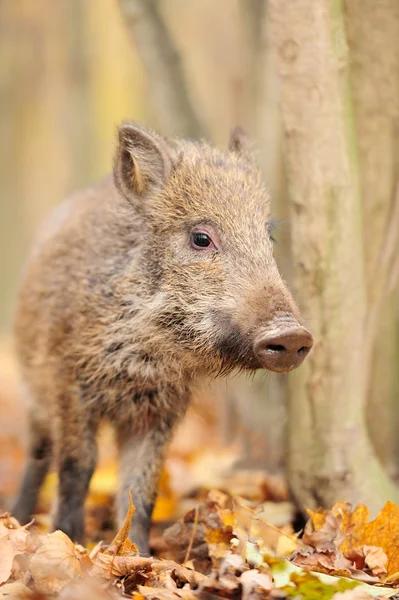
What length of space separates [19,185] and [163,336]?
20.8 metres

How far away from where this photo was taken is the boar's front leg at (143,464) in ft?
16.3

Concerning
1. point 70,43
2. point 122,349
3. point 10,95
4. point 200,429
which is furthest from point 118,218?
point 10,95

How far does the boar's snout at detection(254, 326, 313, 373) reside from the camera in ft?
12.5

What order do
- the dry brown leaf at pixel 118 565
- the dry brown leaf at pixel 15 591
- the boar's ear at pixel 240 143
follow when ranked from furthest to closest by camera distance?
the boar's ear at pixel 240 143 < the dry brown leaf at pixel 118 565 < the dry brown leaf at pixel 15 591

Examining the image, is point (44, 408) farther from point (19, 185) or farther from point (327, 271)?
point (19, 185)

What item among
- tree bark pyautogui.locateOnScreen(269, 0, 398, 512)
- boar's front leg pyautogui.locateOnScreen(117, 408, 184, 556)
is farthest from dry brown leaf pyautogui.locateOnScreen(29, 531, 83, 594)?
tree bark pyautogui.locateOnScreen(269, 0, 398, 512)

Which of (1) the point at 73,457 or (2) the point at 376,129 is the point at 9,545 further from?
(2) the point at 376,129

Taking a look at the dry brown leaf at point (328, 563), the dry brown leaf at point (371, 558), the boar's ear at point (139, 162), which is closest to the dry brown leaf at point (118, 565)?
the dry brown leaf at point (328, 563)

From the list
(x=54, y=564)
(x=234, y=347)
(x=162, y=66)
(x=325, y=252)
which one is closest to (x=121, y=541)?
(x=54, y=564)

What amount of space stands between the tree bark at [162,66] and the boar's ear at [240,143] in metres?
1.45

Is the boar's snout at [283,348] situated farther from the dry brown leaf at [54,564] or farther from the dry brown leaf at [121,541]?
the dry brown leaf at [54,564]

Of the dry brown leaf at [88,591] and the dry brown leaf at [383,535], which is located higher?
the dry brown leaf at [383,535]

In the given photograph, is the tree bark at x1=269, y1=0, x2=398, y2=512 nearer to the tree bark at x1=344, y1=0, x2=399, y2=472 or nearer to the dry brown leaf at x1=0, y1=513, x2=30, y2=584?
the tree bark at x1=344, y1=0, x2=399, y2=472

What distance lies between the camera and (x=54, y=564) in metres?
3.37
